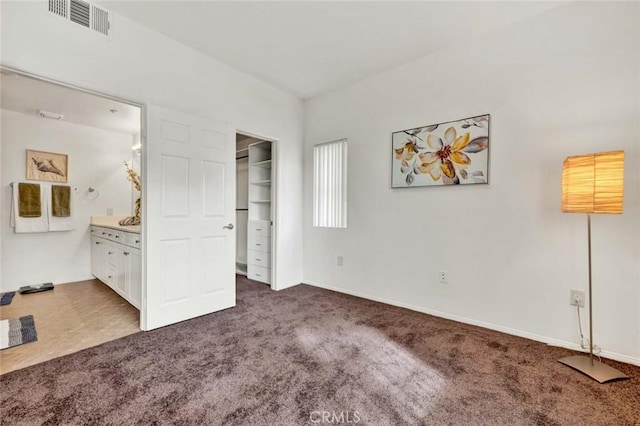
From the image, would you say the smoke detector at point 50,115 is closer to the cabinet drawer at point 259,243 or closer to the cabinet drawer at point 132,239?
the cabinet drawer at point 132,239

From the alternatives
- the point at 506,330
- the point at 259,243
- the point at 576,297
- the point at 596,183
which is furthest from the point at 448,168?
the point at 259,243

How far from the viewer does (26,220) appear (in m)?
3.69

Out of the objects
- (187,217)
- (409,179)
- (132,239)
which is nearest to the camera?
(187,217)

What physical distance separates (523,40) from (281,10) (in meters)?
2.04

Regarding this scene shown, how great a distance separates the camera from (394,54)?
2811mm

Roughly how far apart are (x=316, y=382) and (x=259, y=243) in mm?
2556

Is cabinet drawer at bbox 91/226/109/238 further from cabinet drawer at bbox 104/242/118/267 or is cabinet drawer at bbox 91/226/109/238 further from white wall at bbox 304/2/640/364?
white wall at bbox 304/2/640/364

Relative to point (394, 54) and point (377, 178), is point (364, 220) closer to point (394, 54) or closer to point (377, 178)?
point (377, 178)

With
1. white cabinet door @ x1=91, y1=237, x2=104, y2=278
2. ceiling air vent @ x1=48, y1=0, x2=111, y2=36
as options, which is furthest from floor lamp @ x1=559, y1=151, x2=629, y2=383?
white cabinet door @ x1=91, y1=237, x2=104, y2=278

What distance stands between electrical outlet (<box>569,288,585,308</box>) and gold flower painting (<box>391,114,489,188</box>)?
109 centimetres

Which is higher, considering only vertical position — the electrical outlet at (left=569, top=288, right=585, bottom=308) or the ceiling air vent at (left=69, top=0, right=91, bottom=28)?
the ceiling air vent at (left=69, top=0, right=91, bottom=28)

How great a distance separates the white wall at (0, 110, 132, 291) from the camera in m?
3.62

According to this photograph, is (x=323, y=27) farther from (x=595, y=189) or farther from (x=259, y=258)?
(x=259, y=258)

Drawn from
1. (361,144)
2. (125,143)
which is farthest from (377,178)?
(125,143)
